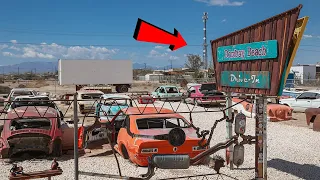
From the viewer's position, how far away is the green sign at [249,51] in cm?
709

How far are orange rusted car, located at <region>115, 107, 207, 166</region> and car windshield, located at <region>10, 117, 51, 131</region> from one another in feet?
7.59

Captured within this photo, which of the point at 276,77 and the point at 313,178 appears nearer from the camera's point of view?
the point at 276,77

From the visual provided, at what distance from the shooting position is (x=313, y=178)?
8484 mm

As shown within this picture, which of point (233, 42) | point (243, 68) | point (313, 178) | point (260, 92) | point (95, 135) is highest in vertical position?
point (233, 42)

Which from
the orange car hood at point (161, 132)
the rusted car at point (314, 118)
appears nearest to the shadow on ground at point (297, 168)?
the orange car hood at point (161, 132)

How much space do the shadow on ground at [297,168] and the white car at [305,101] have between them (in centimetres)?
1054

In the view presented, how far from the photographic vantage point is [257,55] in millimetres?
7543

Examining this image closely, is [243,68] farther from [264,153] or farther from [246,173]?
[246,173]

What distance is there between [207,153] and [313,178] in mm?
3737

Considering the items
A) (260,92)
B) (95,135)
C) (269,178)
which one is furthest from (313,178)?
Result: (95,135)

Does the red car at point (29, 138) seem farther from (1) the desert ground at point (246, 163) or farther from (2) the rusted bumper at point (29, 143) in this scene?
(1) the desert ground at point (246, 163)

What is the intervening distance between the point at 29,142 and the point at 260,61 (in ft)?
21.3

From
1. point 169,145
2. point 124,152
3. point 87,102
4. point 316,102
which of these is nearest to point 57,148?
point 124,152

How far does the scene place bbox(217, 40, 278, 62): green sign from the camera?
23.3 feet
